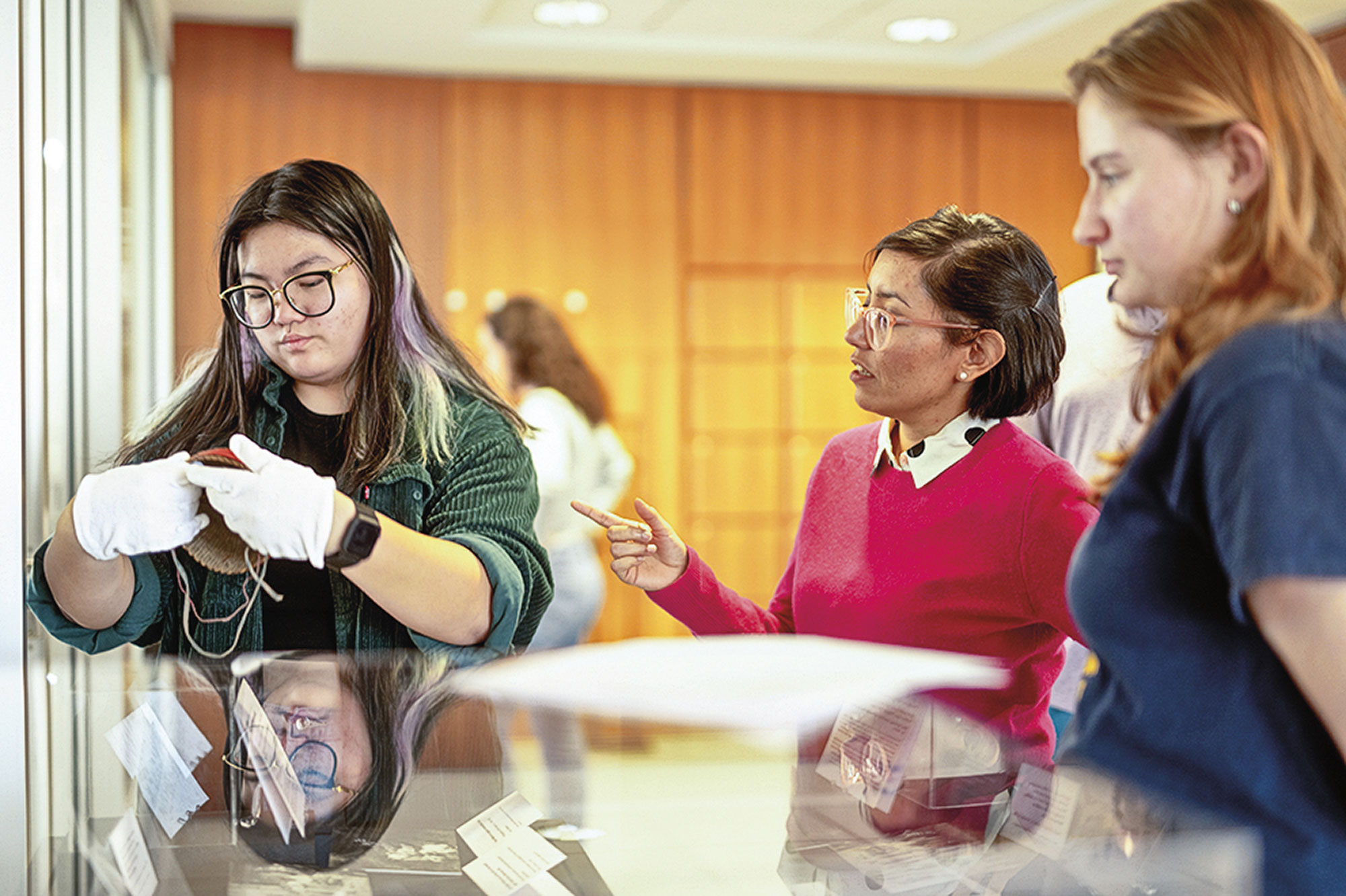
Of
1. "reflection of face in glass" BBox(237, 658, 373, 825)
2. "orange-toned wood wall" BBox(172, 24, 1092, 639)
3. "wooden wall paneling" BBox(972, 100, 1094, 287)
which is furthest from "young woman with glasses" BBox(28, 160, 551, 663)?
"wooden wall paneling" BBox(972, 100, 1094, 287)

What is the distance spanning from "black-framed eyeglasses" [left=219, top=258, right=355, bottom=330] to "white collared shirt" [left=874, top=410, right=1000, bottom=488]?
602mm

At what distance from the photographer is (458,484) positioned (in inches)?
50.9

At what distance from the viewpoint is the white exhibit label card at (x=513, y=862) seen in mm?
835

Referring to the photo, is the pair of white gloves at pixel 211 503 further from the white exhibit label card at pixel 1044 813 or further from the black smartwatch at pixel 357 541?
the white exhibit label card at pixel 1044 813

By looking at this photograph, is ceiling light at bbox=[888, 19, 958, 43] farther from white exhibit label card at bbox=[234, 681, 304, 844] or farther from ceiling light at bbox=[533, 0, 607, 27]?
white exhibit label card at bbox=[234, 681, 304, 844]

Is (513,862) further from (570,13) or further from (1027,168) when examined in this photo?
(1027,168)

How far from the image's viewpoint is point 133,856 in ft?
2.79

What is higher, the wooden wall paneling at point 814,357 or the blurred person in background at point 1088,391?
the wooden wall paneling at point 814,357

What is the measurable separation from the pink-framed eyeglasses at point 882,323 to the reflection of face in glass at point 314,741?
0.59 m

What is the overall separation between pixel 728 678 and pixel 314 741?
0.33m

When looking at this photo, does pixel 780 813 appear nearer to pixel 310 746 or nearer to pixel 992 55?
pixel 310 746

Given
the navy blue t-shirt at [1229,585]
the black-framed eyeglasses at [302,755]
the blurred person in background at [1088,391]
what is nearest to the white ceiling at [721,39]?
the blurred person in background at [1088,391]

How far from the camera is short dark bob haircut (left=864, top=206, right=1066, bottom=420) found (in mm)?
1211

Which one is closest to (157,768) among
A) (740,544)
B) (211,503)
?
(211,503)
